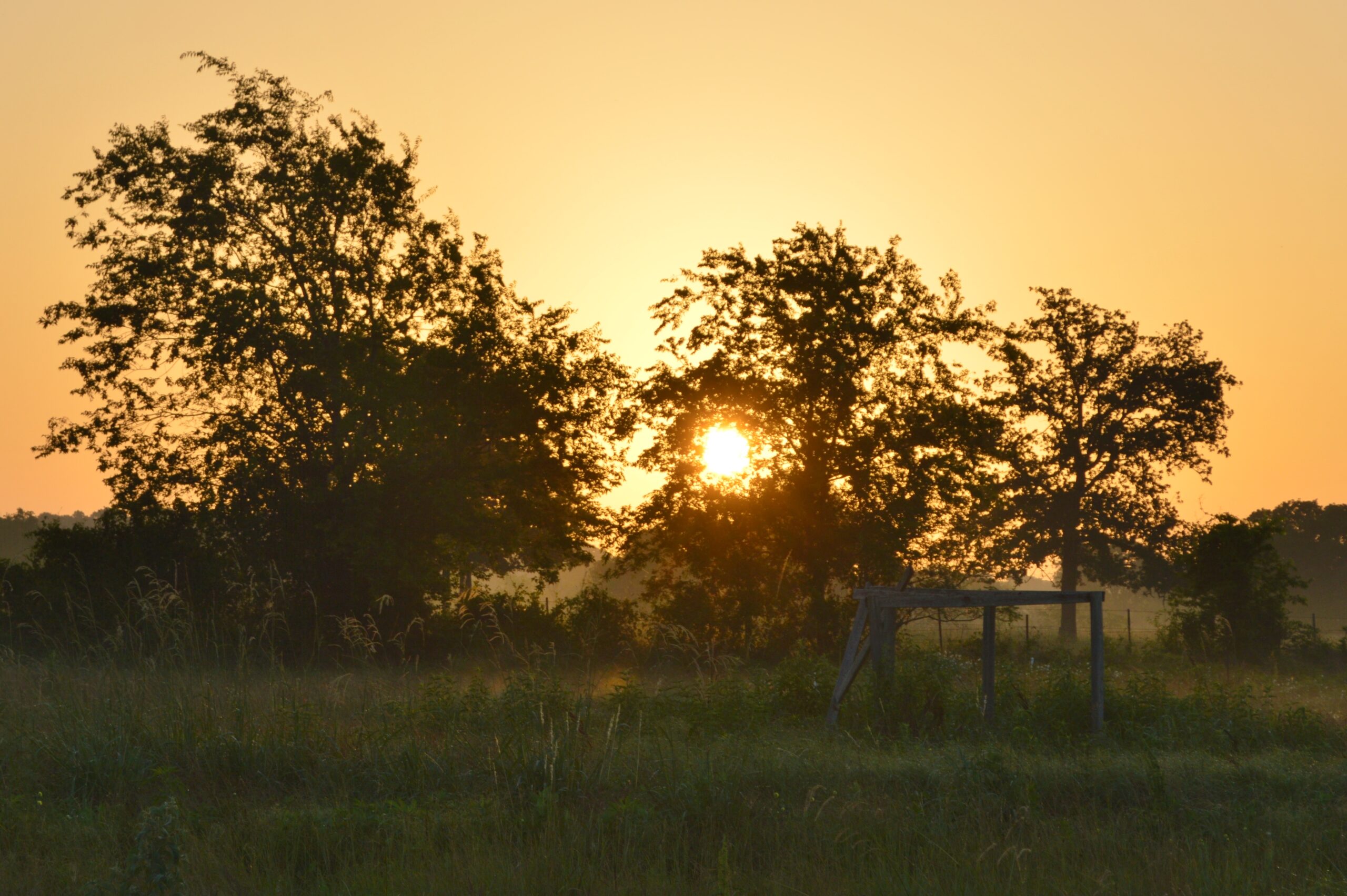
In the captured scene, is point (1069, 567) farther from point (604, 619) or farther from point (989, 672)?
point (989, 672)

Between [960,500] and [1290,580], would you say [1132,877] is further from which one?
[1290,580]

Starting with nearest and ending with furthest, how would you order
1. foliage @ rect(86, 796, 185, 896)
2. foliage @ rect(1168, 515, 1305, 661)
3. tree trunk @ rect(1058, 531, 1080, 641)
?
foliage @ rect(86, 796, 185, 896), foliage @ rect(1168, 515, 1305, 661), tree trunk @ rect(1058, 531, 1080, 641)

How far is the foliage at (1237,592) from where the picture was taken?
28.1 m

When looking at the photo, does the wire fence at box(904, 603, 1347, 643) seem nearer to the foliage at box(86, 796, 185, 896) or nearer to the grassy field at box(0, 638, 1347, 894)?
the grassy field at box(0, 638, 1347, 894)

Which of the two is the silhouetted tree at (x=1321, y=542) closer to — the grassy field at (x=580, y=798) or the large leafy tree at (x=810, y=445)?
the large leafy tree at (x=810, y=445)

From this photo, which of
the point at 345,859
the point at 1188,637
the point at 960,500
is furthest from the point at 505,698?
the point at 1188,637

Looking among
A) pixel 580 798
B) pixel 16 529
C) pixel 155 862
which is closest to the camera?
pixel 155 862

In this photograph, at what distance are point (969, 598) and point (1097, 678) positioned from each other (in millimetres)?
1754

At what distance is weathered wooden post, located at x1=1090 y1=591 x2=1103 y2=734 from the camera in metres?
13.5

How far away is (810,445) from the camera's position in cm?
2834

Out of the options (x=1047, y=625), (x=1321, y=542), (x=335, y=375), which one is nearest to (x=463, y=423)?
(x=335, y=375)

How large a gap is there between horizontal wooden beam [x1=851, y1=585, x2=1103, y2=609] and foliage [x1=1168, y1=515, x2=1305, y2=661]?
15.3 meters

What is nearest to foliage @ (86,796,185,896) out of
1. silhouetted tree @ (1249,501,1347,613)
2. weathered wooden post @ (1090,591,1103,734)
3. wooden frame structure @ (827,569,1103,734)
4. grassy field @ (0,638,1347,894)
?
grassy field @ (0,638,1347,894)

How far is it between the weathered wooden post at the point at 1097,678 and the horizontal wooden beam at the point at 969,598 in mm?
203
